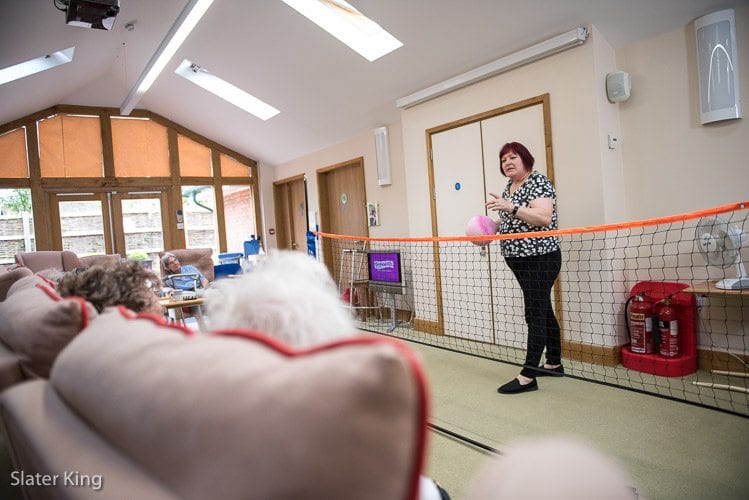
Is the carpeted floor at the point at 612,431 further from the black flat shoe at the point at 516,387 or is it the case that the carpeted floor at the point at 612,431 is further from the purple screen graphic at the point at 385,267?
the purple screen graphic at the point at 385,267

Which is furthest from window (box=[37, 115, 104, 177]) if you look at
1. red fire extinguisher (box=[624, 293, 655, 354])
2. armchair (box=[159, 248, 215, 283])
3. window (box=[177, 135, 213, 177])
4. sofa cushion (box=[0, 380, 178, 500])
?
red fire extinguisher (box=[624, 293, 655, 354])

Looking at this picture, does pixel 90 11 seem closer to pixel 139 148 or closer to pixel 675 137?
pixel 139 148

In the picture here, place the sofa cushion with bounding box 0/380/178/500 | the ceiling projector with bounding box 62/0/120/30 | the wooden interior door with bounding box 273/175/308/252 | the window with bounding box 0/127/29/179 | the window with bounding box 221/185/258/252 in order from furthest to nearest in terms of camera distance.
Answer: the window with bounding box 221/185/258/252
the wooden interior door with bounding box 273/175/308/252
the window with bounding box 0/127/29/179
the ceiling projector with bounding box 62/0/120/30
the sofa cushion with bounding box 0/380/178/500

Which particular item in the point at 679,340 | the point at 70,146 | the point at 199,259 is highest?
the point at 70,146

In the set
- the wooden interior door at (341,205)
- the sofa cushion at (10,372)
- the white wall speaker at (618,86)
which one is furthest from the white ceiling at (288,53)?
the sofa cushion at (10,372)

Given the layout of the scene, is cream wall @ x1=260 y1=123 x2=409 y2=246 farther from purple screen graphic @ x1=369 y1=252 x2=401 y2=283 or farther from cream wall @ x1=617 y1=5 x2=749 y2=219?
cream wall @ x1=617 y1=5 x2=749 y2=219

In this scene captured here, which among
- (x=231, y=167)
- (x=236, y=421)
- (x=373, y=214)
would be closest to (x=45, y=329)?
(x=236, y=421)

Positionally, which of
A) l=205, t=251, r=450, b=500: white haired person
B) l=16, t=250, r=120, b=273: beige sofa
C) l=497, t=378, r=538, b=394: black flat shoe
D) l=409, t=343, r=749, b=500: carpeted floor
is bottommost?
l=409, t=343, r=749, b=500: carpeted floor

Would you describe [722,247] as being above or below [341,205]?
below

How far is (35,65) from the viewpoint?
5738 mm

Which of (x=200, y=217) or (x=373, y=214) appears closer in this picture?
(x=373, y=214)

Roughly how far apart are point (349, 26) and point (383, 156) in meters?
1.63

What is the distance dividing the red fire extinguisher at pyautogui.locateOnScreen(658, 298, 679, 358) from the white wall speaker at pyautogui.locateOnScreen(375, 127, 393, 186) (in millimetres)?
→ 3570

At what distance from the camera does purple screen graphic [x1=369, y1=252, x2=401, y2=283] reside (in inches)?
213
